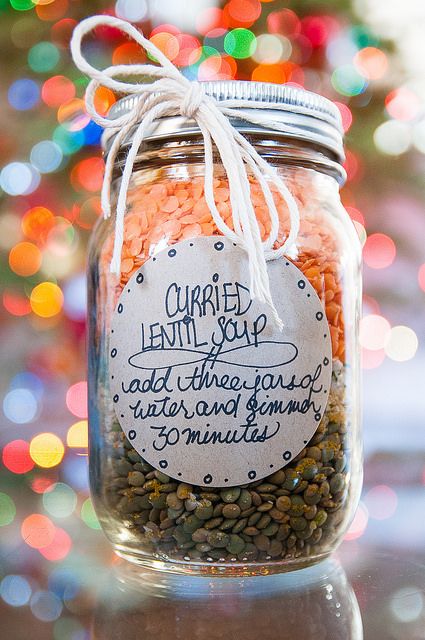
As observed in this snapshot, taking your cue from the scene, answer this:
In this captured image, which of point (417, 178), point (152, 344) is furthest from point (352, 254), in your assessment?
point (417, 178)

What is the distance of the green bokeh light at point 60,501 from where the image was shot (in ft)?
2.80

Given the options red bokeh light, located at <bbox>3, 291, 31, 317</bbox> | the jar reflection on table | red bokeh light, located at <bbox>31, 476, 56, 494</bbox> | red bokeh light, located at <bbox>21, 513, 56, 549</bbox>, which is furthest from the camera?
red bokeh light, located at <bbox>3, 291, 31, 317</bbox>

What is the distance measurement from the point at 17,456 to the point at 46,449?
0.18 ft

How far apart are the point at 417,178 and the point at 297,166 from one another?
2.68 ft

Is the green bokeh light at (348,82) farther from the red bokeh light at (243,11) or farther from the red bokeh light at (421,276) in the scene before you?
the red bokeh light at (421,276)

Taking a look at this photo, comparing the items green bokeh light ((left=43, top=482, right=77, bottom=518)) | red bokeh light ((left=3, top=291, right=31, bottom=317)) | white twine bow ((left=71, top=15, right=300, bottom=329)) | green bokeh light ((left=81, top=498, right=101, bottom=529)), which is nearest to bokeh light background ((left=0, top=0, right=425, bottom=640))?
red bokeh light ((left=3, top=291, right=31, bottom=317))

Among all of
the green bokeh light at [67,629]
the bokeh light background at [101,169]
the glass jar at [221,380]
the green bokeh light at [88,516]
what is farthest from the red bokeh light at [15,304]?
the green bokeh light at [67,629]

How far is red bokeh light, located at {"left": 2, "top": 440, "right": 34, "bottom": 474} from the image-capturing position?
4.42 feet

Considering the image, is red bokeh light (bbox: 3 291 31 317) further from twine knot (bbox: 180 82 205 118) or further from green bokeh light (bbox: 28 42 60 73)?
twine knot (bbox: 180 82 205 118)

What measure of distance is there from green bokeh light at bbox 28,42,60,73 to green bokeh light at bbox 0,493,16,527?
75 centimetres

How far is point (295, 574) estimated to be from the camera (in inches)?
23.0

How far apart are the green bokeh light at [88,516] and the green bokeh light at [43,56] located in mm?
776

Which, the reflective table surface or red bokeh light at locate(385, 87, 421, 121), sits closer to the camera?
the reflective table surface

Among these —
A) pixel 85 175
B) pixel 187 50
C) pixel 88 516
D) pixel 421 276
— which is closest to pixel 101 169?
pixel 85 175
